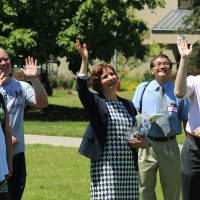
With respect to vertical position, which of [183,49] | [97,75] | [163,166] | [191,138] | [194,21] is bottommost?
[163,166]

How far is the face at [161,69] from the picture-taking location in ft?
23.5

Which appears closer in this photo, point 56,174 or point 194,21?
point 56,174

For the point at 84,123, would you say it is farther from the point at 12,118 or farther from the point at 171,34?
the point at 171,34

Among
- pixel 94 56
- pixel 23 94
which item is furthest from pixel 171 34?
pixel 23 94

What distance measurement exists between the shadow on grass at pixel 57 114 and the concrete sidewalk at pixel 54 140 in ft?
19.0

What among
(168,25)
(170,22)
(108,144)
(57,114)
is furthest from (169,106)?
(170,22)

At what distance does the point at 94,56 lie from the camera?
2230cm

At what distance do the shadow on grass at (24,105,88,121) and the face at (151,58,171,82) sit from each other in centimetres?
1482

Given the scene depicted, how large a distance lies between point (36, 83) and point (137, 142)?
112cm

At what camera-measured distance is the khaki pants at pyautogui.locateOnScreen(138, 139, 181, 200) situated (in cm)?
732

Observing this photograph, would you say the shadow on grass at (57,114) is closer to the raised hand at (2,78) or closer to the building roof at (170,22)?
the raised hand at (2,78)

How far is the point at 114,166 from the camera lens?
5.95 meters

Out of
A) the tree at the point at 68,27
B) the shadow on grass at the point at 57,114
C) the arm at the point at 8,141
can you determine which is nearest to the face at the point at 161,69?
the arm at the point at 8,141

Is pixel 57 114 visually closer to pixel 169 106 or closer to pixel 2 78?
pixel 169 106
